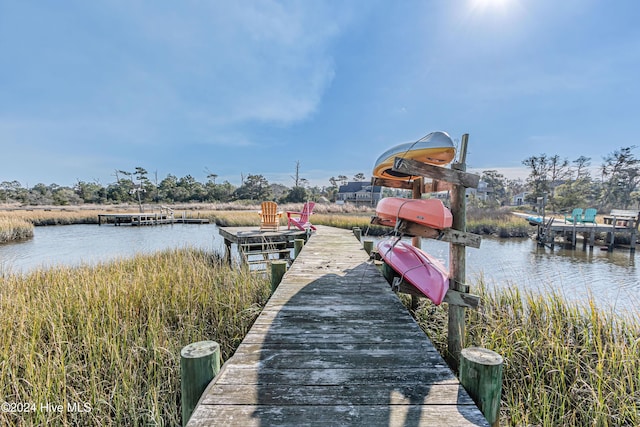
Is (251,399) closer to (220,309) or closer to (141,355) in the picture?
(141,355)

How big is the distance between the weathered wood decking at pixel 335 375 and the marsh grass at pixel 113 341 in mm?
899

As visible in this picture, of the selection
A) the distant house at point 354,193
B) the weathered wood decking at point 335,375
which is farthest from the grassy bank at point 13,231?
the distant house at point 354,193

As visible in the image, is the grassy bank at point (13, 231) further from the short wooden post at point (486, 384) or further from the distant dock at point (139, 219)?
the short wooden post at point (486, 384)

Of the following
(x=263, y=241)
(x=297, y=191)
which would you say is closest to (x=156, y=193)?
(x=297, y=191)

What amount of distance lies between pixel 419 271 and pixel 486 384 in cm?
168

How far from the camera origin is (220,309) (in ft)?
11.5

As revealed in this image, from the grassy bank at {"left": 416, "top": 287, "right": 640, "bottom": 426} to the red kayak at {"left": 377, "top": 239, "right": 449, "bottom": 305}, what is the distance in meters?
0.60

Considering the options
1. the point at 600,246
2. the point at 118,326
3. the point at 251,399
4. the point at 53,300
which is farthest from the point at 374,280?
the point at 600,246

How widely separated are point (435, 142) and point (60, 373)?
3.72 m

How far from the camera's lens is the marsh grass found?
6.49 ft

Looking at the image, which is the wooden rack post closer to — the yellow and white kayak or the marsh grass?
the yellow and white kayak

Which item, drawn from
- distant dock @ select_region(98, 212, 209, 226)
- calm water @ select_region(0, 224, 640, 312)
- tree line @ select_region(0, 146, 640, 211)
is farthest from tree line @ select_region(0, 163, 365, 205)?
calm water @ select_region(0, 224, 640, 312)

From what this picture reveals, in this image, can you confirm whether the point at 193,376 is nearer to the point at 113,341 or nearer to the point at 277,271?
the point at 113,341

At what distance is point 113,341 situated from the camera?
2.42 m
